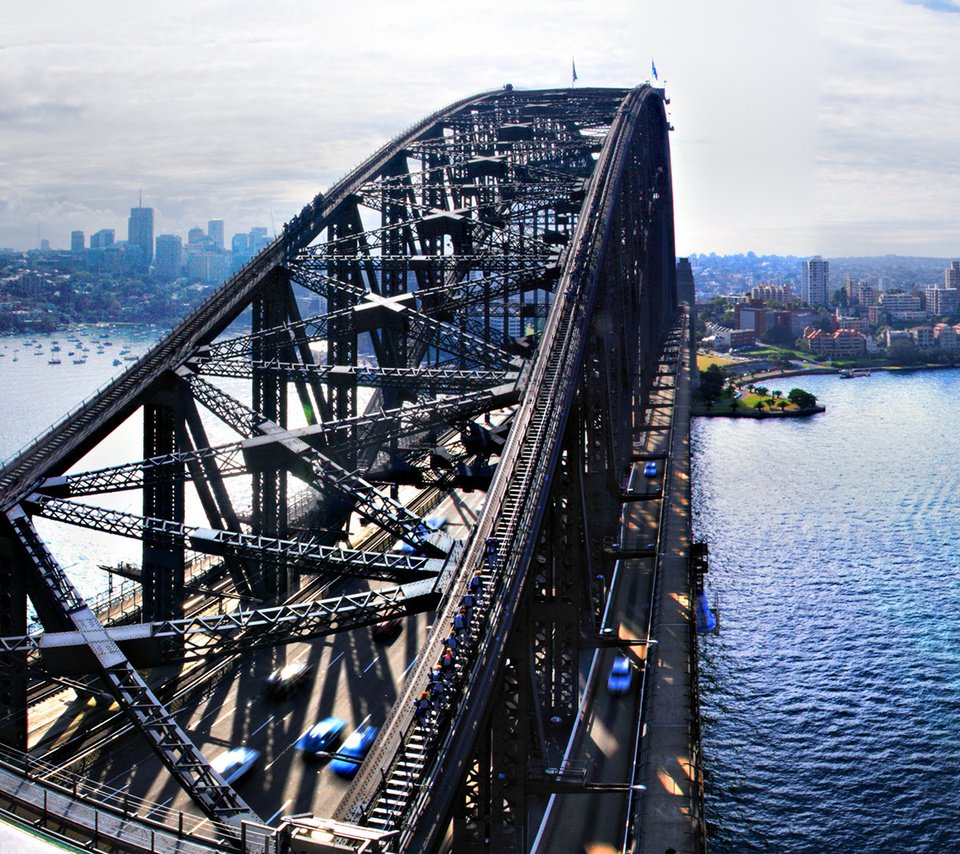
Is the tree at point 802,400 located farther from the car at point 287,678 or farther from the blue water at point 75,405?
the car at point 287,678

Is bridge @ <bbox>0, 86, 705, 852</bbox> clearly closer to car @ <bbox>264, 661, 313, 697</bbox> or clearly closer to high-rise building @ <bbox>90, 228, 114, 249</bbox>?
car @ <bbox>264, 661, 313, 697</bbox>

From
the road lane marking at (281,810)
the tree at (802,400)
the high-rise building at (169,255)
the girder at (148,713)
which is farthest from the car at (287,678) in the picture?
the tree at (802,400)

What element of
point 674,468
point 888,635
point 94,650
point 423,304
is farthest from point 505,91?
point 94,650

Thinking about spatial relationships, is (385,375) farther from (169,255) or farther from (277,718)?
(169,255)

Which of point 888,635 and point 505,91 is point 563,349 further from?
point 505,91

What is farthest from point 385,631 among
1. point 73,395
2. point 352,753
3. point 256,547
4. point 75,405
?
point 73,395
